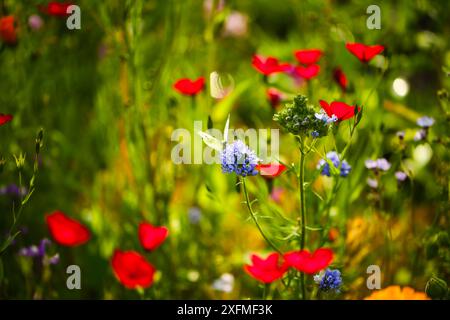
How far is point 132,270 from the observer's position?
3.08 feet

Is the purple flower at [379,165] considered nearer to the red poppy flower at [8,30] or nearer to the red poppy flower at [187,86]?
the red poppy flower at [187,86]

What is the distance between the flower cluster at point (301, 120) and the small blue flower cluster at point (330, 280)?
0.72 ft

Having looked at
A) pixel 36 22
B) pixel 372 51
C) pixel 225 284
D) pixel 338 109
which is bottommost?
pixel 225 284

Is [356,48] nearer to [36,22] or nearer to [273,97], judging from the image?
[273,97]

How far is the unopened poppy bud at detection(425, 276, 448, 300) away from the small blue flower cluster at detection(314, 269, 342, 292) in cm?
14

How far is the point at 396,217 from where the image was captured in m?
1.45

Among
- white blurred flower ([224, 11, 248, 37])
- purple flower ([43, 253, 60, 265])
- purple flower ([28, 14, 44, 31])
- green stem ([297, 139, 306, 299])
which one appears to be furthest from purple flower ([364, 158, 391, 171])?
white blurred flower ([224, 11, 248, 37])

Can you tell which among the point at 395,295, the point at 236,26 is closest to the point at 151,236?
the point at 395,295

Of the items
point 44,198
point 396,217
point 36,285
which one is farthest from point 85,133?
point 396,217

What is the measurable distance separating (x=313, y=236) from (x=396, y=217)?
1.15ft

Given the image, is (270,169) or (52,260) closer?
(270,169)

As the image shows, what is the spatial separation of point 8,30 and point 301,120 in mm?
634

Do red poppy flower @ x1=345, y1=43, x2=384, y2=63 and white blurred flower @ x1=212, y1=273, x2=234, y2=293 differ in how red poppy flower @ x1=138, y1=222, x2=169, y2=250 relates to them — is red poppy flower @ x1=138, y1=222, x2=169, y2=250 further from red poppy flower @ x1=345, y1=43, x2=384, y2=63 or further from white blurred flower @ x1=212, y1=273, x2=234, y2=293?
red poppy flower @ x1=345, y1=43, x2=384, y2=63
